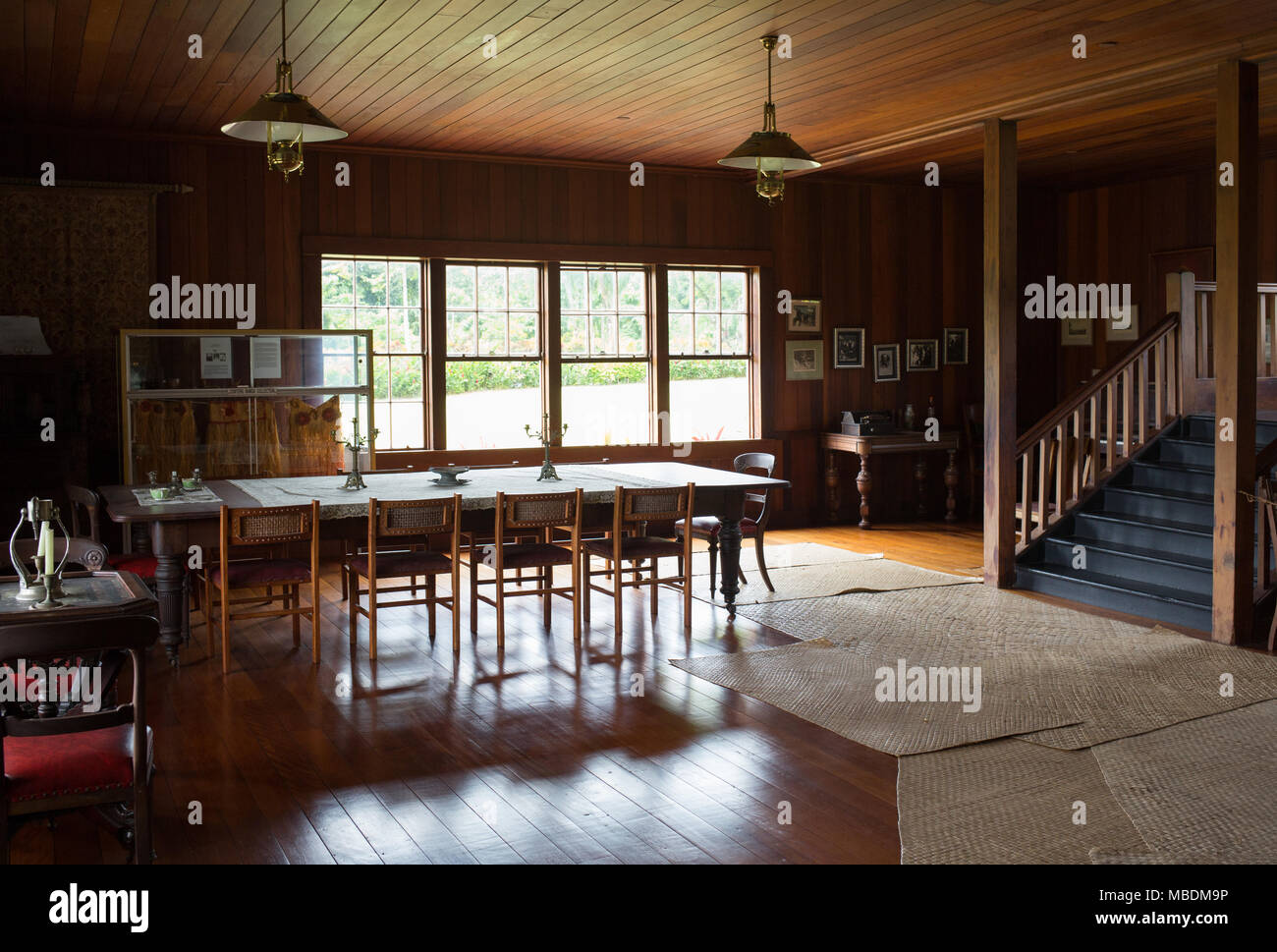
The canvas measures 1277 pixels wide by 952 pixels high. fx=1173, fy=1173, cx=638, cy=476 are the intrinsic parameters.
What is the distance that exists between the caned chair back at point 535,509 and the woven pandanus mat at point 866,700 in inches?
39.7

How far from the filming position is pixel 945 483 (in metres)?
11.3

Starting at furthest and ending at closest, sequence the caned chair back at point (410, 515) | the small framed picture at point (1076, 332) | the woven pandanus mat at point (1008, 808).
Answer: the small framed picture at point (1076, 332) < the caned chair back at point (410, 515) < the woven pandanus mat at point (1008, 808)

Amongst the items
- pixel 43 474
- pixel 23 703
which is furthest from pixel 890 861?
pixel 43 474

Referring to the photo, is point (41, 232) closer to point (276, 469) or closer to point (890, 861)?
point (276, 469)

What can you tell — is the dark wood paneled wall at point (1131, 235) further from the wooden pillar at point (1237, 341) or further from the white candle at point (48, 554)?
the white candle at point (48, 554)

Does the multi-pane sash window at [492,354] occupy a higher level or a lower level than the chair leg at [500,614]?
higher

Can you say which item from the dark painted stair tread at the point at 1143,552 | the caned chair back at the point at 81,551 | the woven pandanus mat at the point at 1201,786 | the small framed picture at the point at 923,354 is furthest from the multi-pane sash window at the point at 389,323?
the woven pandanus mat at the point at 1201,786

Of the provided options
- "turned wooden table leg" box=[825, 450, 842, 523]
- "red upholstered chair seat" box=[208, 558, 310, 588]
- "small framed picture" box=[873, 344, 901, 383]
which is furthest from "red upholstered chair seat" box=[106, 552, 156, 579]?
"small framed picture" box=[873, 344, 901, 383]

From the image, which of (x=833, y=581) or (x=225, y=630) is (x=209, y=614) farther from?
(x=833, y=581)

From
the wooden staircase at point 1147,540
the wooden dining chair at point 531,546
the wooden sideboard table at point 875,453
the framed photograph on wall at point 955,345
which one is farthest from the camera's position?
the framed photograph on wall at point 955,345

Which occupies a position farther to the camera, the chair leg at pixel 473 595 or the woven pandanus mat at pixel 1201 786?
the chair leg at pixel 473 595

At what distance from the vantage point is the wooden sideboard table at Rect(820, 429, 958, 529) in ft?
35.1

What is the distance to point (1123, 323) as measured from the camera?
1139 centimetres

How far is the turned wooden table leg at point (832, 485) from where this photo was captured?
36.1 ft
